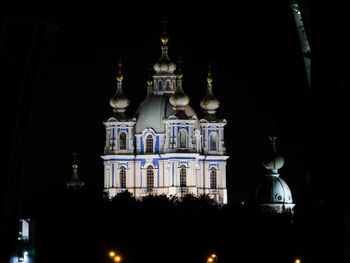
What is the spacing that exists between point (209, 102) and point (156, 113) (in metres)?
3.73

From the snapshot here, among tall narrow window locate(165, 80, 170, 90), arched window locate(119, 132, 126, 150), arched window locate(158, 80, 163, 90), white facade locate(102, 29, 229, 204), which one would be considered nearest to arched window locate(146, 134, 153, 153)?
white facade locate(102, 29, 229, 204)

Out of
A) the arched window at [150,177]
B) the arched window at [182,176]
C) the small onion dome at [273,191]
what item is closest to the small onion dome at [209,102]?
the arched window at [182,176]

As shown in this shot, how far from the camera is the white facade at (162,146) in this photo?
293 ft

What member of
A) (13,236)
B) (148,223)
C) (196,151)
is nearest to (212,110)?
(196,151)

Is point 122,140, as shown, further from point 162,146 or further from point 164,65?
point 164,65

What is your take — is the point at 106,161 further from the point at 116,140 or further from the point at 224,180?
the point at 224,180

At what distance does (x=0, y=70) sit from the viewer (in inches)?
848

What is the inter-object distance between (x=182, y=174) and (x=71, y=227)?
33600mm

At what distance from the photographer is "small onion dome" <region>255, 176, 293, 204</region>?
3231 inches

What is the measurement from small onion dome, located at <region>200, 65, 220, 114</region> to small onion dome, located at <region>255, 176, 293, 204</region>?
34.0ft

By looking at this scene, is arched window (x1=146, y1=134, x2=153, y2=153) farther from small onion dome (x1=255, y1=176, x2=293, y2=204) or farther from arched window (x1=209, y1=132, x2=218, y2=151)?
small onion dome (x1=255, y1=176, x2=293, y2=204)

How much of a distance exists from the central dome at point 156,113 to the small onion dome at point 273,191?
9681mm

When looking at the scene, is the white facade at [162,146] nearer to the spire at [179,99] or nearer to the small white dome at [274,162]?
the spire at [179,99]

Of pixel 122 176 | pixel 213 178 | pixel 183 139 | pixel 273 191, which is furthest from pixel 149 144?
pixel 273 191
